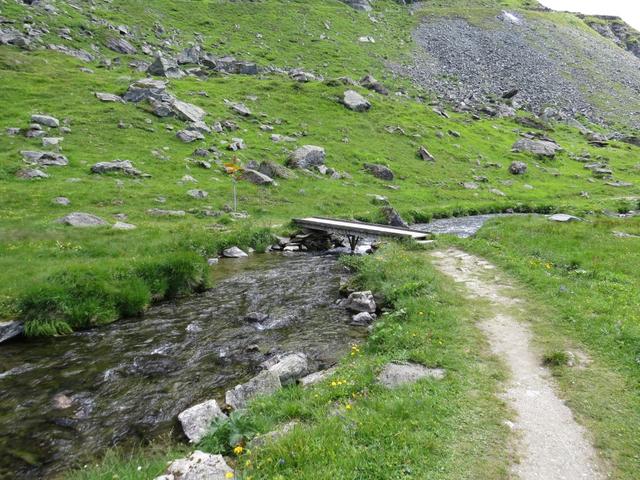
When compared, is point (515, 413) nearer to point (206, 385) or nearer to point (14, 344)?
point (206, 385)

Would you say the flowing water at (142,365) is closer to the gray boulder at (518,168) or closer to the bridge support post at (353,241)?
the bridge support post at (353,241)

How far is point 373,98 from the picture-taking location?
90.1 m

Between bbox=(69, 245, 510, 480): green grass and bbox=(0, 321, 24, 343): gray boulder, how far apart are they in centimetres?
1006

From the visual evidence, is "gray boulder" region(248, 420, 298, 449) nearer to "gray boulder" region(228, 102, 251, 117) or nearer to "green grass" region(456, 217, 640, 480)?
"green grass" region(456, 217, 640, 480)

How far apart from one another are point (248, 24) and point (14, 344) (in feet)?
454

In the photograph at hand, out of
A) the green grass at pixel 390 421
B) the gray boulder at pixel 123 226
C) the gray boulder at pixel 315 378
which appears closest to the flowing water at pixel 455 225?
the gray boulder at pixel 123 226

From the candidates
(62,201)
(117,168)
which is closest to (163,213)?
(62,201)

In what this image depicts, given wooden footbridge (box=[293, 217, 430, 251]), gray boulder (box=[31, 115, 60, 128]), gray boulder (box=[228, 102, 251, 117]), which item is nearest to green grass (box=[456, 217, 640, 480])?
wooden footbridge (box=[293, 217, 430, 251])

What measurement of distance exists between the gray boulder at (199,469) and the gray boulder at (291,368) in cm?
487

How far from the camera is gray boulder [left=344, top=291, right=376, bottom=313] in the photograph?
20641mm

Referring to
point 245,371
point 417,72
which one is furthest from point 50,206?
point 417,72

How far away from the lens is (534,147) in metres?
88.6

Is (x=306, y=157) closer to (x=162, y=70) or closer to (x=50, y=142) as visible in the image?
(x=50, y=142)

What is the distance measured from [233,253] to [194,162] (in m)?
23.6
